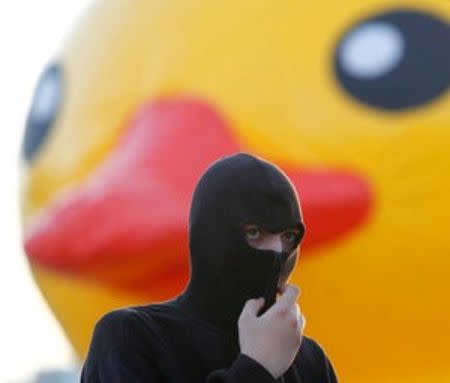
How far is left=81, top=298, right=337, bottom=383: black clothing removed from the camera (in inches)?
47.8

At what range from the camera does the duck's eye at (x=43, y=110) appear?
129 inches

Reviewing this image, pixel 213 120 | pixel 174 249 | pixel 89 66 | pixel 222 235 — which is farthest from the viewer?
pixel 89 66

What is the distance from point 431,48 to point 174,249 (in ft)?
2.62

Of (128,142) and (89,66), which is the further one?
(89,66)

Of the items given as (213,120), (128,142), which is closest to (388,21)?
(213,120)

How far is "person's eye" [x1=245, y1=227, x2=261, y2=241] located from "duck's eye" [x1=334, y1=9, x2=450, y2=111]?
5.17 ft

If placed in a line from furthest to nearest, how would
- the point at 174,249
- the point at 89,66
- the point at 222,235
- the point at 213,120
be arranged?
the point at 89,66 < the point at 213,120 < the point at 174,249 < the point at 222,235

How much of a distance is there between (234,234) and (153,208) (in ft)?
4.59

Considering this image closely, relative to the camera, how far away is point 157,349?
48.6 inches

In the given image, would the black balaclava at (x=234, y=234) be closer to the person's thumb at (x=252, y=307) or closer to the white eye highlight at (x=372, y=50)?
the person's thumb at (x=252, y=307)

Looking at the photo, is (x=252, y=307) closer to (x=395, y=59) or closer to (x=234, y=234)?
(x=234, y=234)

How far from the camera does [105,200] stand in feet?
8.64

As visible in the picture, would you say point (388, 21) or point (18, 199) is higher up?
point (388, 21)

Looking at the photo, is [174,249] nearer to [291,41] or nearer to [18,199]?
[291,41]
